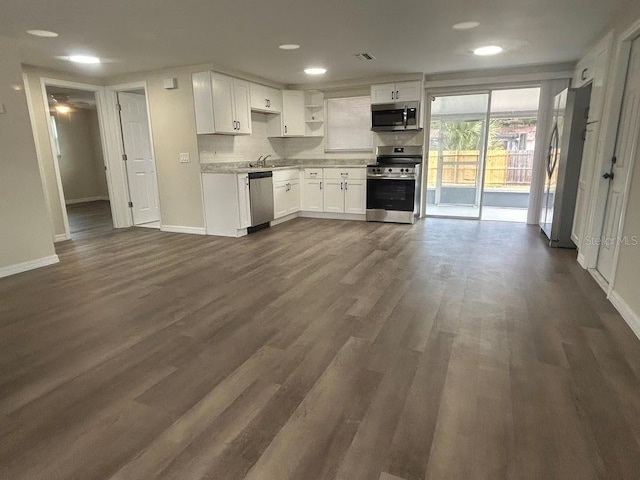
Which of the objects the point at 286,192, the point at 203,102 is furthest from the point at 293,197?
the point at 203,102

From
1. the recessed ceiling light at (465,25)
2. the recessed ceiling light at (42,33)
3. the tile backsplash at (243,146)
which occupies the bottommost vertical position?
the tile backsplash at (243,146)

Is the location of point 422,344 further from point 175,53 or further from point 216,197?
point 175,53

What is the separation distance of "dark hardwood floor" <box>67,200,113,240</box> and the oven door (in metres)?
4.41

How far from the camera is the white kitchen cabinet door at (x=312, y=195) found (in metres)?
6.86

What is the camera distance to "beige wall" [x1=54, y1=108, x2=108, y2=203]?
30.5 ft

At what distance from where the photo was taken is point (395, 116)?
6172 mm

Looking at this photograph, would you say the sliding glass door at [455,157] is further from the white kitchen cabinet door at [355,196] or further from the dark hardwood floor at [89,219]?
the dark hardwood floor at [89,219]

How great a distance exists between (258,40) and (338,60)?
53.3 inches

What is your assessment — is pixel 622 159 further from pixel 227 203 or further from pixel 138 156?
pixel 138 156

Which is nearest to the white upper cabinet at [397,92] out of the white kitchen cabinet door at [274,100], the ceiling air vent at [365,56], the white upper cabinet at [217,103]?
the ceiling air vent at [365,56]

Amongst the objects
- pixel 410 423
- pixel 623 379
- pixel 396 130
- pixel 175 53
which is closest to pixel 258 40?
pixel 175 53

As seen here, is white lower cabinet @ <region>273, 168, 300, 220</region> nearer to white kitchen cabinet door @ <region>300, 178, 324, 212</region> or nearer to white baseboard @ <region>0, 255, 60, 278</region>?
white kitchen cabinet door @ <region>300, 178, 324, 212</region>

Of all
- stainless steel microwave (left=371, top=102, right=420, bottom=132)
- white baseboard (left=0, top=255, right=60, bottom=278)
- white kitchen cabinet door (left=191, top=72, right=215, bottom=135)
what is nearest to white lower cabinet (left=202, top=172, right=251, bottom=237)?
white kitchen cabinet door (left=191, top=72, right=215, bottom=135)

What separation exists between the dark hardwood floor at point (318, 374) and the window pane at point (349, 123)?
11.8 ft
